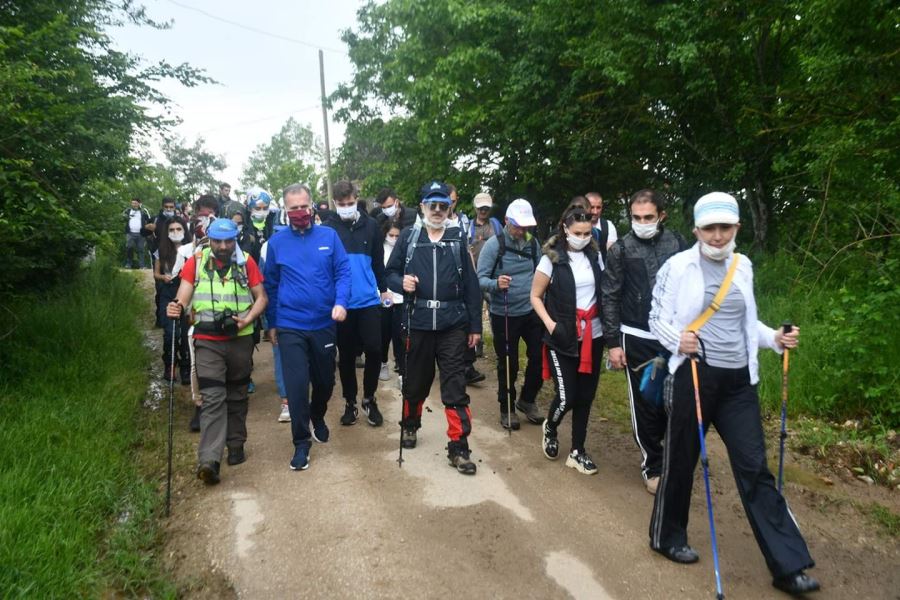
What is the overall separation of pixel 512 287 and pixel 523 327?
0.40 metres

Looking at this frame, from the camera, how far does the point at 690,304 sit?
3.50m

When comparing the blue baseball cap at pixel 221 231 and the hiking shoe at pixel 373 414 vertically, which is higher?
the blue baseball cap at pixel 221 231

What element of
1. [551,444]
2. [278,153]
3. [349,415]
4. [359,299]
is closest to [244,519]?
[349,415]

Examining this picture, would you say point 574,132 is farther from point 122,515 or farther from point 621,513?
point 122,515

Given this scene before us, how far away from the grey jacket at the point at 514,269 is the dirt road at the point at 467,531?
124 centimetres

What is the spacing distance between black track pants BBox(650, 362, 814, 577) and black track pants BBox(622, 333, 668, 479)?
0.68 m

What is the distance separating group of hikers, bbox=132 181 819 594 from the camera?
11.4 ft

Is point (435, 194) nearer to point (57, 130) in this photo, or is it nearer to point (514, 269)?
point (514, 269)

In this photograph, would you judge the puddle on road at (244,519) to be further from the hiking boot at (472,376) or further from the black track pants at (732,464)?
the hiking boot at (472,376)

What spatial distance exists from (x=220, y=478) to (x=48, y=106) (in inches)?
153

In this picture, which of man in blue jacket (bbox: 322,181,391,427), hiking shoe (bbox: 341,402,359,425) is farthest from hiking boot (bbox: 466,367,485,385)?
hiking shoe (bbox: 341,402,359,425)

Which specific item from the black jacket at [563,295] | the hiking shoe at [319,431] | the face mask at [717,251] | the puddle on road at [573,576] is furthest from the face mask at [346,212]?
the puddle on road at [573,576]

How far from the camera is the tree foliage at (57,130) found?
5.16 metres

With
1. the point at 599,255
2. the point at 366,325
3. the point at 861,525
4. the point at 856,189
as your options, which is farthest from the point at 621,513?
the point at 856,189
